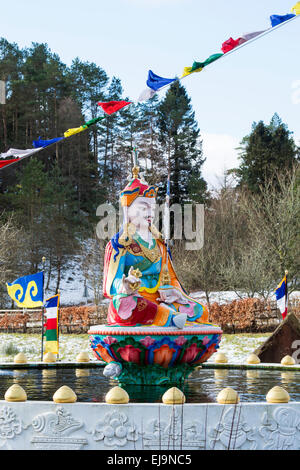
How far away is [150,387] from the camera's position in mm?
9742

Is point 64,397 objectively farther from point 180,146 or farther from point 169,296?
point 180,146

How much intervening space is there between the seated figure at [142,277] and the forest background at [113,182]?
17876mm

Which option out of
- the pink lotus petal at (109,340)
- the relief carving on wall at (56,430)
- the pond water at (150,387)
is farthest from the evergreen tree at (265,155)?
the relief carving on wall at (56,430)

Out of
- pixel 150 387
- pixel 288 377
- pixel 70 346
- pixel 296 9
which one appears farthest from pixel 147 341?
pixel 70 346

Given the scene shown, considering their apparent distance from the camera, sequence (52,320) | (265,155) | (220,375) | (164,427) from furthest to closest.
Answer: (265,155)
(52,320)
(220,375)
(164,427)

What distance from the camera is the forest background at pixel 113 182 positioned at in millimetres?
30234

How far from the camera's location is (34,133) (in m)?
50.1

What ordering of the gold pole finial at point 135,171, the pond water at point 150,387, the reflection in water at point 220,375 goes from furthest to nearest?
1. the reflection in water at point 220,375
2. the gold pole finial at point 135,171
3. the pond water at point 150,387

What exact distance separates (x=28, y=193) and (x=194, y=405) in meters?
35.4

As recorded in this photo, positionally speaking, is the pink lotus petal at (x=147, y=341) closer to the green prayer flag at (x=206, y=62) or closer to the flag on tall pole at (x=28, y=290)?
the green prayer flag at (x=206, y=62)

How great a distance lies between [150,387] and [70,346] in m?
13.9
